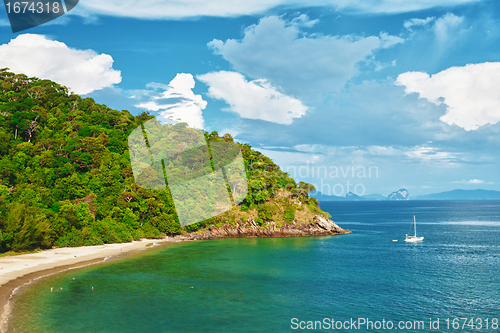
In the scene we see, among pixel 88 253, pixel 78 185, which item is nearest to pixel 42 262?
pixel 88 253

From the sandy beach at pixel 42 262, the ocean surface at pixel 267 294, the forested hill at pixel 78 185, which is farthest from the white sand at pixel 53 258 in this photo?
the ocean surface at pixel 267 294

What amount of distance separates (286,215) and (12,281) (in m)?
64.3

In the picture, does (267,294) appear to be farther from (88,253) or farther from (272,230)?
(272,230)

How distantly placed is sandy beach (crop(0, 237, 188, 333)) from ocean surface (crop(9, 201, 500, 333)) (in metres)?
1.47

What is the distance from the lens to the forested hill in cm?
5631

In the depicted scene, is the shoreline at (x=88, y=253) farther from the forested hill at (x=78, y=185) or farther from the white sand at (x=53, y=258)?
the forested hill at (x=78, y=185)

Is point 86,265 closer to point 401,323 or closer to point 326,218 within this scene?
point 401,323

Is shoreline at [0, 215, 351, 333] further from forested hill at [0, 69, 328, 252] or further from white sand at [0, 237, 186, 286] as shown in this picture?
forested hill at [0, 69, 328, 252]

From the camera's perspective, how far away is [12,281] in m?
33.9

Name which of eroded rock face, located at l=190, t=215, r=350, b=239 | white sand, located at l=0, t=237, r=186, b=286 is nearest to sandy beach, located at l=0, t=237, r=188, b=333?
white sand, located at l=0, t=237, r=186, b=286

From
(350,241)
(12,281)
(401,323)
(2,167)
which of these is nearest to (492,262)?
(350,241)

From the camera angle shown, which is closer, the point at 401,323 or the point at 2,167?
the point at 401,323

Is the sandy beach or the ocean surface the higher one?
the sandy beach

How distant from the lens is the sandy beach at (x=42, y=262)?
3081 cm
